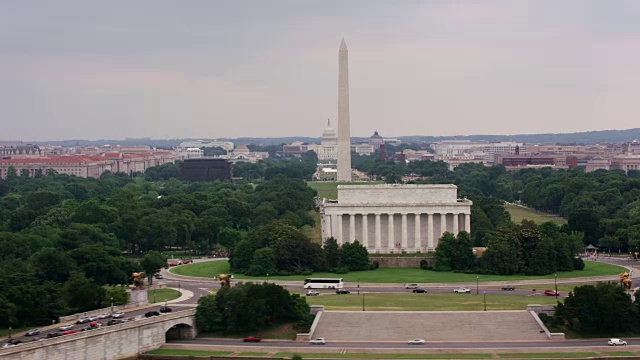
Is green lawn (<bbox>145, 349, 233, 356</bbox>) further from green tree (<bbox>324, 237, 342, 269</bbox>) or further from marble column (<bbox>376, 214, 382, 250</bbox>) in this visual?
marble column (<bbox>376, 214, 382, 250</bbox>)

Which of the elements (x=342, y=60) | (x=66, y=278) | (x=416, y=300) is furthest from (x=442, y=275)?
(x=342, y=60)

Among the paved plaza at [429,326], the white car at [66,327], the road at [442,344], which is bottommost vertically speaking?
the road at [442,344]

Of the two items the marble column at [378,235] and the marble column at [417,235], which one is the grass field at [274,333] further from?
the marble column at [417,235]

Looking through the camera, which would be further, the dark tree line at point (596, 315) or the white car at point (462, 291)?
the white car at point (462, 291)

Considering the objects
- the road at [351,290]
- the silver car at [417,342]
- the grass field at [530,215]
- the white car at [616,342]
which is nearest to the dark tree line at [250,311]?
the road at [351,290]

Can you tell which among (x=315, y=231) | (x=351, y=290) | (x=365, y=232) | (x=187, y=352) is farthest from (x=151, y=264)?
(x=315, y=231)

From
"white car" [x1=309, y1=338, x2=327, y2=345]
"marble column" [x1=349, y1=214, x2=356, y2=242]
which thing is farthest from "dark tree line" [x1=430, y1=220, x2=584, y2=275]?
"white car" [x1=309, y1=338, x2=327, y2=345]
